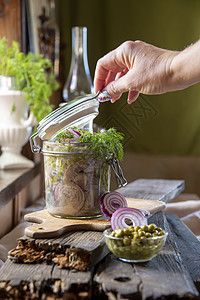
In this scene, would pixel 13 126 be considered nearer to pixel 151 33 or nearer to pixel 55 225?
pixel 55 225

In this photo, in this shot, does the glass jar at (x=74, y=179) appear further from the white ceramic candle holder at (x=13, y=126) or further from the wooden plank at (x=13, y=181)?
the white ceramic candle holder at (x=13, y=126)

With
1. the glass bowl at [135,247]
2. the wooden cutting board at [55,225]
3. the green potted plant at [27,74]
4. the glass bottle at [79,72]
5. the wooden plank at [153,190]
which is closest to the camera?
the glass bowl at [135,247]

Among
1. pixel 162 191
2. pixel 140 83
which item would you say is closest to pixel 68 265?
pixel 140 83

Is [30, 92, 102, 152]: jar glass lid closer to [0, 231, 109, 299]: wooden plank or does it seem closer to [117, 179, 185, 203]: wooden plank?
[0, 231, 109, 299]: wooden plank

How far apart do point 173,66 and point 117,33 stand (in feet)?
7.65

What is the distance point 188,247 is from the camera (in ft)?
4.00

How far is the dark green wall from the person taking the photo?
10.6 ft

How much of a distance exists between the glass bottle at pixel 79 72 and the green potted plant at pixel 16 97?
1.73 feet


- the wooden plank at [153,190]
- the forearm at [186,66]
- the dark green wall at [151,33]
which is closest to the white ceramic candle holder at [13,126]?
the wooden plank at [153,190]

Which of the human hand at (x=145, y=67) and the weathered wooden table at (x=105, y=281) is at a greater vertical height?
the human hand at (x=145, y=67)

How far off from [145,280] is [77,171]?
36cm

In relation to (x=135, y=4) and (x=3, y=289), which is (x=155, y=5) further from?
(x=3, y=289)

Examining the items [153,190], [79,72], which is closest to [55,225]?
[153,190]

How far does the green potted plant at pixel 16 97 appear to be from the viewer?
1892 millimetres
